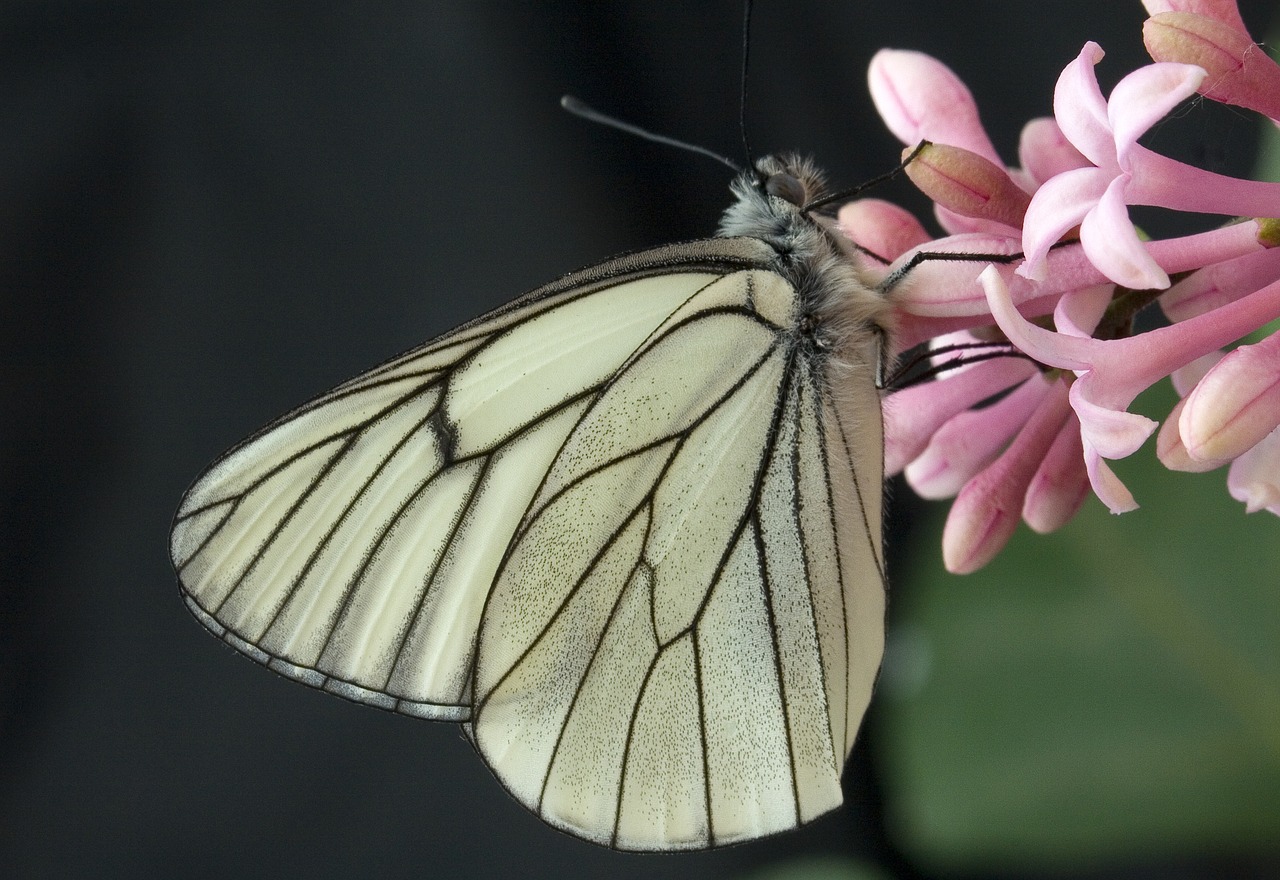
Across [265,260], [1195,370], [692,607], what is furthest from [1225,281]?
[265,260]

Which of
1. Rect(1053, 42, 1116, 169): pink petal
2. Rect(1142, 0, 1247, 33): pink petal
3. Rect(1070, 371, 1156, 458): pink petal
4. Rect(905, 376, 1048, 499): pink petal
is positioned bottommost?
Rect(1070, 371, 1156, 458): pink petal

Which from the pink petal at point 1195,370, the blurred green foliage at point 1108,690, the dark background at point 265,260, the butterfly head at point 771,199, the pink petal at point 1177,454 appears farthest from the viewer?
the dark background at point 265,260

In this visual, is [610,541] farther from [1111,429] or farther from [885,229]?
[1111,429]

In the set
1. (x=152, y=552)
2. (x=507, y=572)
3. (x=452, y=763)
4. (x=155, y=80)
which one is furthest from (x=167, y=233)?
(x=507, y=572)

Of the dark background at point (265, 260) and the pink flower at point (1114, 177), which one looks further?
the dark background at point (265, 260)

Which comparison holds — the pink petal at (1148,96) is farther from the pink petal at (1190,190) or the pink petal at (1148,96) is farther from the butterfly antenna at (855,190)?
the butterfly antenna at (855,190)

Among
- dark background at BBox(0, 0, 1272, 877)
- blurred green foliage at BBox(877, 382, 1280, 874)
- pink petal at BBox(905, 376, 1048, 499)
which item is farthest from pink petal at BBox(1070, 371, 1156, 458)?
dark background at BBox(0, 0, 1272, 877)

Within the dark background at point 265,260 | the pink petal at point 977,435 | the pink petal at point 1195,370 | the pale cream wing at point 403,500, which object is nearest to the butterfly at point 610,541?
the pale cream wing at point 403,500

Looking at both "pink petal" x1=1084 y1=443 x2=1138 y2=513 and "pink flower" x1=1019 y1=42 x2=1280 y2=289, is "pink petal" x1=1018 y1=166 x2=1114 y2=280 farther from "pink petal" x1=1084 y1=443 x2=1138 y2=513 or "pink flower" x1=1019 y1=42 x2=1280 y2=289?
"pink petal" x1=1084 y1=443 x2=1138 y2=513
